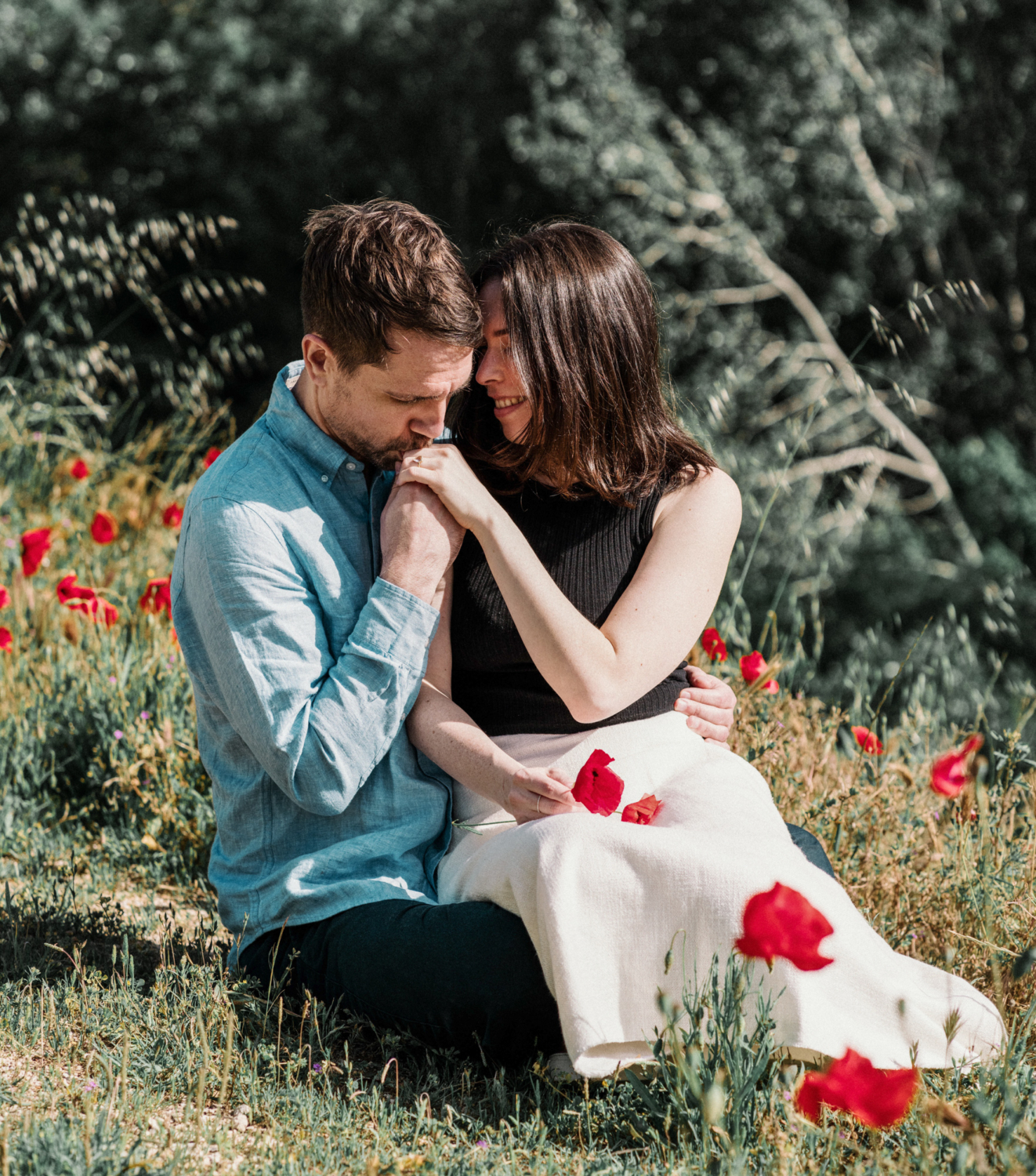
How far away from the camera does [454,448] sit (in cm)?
201

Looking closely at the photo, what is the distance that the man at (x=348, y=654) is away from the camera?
1813 mm

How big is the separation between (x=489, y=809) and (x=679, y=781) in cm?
32

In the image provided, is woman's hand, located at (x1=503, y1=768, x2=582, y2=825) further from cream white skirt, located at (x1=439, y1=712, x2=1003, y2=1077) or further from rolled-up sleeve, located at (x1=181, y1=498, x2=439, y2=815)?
rolled-up sleeve, located at (x1=181, y1=498, x2=439, y2=815)

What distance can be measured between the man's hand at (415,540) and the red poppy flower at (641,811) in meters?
0.46

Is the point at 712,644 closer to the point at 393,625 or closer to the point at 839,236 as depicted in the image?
the point at 393,625

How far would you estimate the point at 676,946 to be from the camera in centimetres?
166

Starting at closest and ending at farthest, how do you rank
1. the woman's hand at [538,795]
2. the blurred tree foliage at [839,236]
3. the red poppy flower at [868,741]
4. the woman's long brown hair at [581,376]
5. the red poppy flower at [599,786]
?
the red poppy flower at [599,786] < the woman's hand at [538,795] < the woman's long brown hair at [581,376] < the red poppy flower at [868,741] < the blurred tree foliage at [839,236]

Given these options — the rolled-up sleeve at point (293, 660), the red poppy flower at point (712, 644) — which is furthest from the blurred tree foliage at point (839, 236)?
the rolled-up sleeve at point (293, 660)

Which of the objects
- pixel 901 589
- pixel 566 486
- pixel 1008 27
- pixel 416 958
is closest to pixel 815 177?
pixel 1008 27

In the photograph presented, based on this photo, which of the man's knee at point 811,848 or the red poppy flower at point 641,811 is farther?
the man's knee at point 811,848

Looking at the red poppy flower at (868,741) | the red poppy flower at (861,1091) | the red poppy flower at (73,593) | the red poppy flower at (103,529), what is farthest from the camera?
the red poppy flower at (103,529)

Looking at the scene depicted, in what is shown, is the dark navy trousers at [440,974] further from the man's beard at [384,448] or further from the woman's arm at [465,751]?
the man's beard at [384,448]

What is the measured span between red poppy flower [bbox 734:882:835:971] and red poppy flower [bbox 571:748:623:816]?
1.41 feet

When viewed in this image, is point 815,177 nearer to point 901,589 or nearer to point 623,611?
point 901,589
